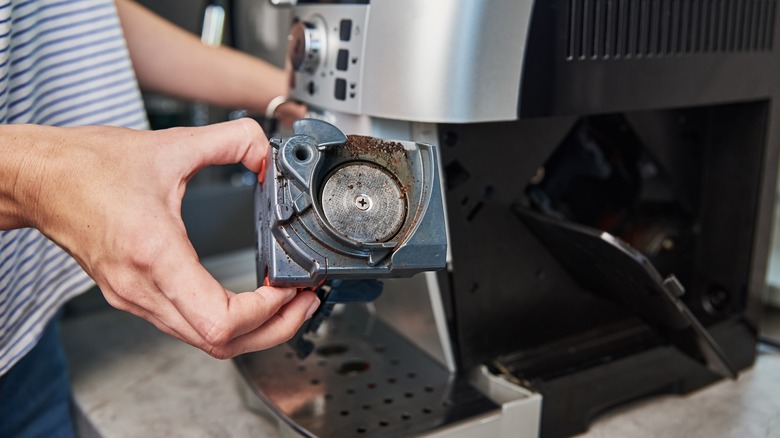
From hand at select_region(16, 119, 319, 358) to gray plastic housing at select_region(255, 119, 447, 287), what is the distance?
0.03 meters

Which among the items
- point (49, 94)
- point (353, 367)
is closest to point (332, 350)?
point (353, 367)

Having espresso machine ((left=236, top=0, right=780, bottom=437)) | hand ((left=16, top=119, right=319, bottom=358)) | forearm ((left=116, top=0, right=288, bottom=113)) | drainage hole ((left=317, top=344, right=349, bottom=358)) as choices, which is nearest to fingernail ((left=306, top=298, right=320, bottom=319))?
hand ((left=16, top=119, right=319, bottom=358))

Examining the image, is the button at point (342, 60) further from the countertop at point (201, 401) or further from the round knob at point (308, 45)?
the countertop at point (201, 401)

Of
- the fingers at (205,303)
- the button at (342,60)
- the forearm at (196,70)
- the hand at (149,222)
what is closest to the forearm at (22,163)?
the hand at (149,222)

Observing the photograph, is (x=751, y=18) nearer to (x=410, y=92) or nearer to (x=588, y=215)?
(x=588, y=215)

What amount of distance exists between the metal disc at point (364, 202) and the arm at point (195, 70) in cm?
37

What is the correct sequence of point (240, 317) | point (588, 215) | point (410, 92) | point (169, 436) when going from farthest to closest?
point (588, 215), point (169, 436), point (410, 92), point (240, 317)

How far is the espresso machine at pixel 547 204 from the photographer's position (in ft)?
1.59

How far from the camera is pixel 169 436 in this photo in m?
0.58

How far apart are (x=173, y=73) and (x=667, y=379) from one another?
0.58m

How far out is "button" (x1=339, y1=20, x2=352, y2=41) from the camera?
511mm

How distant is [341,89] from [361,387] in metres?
0.24

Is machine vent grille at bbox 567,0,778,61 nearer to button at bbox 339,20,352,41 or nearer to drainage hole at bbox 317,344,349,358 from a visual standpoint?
button at bbox 339,20,352,41

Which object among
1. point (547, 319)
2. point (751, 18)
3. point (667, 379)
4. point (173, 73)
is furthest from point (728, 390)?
point (173, 73)
